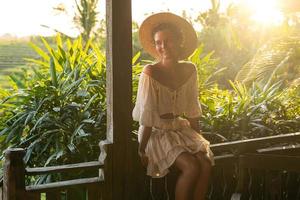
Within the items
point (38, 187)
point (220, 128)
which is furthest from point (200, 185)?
point (220, 128)

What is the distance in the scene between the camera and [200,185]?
2539mm

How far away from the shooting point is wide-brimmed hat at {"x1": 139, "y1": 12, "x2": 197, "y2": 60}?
2623mm

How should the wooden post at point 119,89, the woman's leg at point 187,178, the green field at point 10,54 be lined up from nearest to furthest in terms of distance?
the woman's leg at point 187,178, the wooden post at point 119,89, the green field at point 10,54

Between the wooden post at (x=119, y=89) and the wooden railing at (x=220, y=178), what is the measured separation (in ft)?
0.26

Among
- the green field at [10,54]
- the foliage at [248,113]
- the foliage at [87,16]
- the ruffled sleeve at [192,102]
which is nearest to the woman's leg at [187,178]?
the ruffled sleeve at [192,102]

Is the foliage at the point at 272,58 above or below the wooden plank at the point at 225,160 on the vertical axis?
above

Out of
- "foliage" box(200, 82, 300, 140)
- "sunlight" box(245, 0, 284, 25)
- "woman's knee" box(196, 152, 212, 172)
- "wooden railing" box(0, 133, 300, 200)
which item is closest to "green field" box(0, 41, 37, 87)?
"sunlight" box(245, 0, 284, 25)

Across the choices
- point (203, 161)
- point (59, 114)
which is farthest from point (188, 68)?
point (59, 114)

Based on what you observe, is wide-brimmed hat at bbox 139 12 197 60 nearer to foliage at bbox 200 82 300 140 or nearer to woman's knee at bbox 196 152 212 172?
woman's knee at bbox 196 152 212 172

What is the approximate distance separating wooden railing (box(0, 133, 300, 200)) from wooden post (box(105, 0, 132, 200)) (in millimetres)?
78

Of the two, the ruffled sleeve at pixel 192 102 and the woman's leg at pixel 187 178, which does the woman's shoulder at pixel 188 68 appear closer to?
the ruffled sleeve at pixel 192 102

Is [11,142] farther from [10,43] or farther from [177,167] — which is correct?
[10,43]

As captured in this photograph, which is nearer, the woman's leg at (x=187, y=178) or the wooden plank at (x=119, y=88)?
the woman's leg at (x=187, y=178)

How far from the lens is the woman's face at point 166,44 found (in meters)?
2.58
